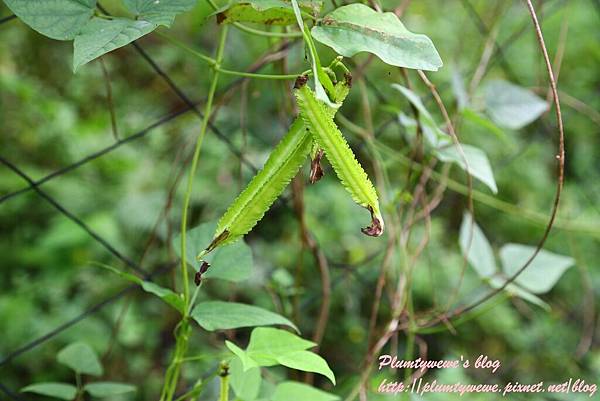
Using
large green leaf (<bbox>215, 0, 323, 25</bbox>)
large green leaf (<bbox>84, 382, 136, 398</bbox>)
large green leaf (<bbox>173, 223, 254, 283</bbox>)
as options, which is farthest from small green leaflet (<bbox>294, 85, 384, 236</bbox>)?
large green leaf (<bbox>84, 382, 136, 398</bbox>)

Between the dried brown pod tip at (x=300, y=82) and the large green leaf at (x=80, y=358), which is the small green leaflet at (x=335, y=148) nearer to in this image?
the dried brown pod tip at (x=300, y=82)

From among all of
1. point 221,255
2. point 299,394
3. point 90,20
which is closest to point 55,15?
point 90,20

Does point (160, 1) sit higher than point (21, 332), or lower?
higher

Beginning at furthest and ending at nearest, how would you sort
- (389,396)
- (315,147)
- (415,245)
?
(415,245) < (389,396) < (315,147)

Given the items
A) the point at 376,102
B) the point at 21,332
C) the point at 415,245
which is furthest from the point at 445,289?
the point at 21,332

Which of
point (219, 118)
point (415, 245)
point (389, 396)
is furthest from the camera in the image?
point (219, 118)

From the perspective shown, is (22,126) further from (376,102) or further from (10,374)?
(376,102)

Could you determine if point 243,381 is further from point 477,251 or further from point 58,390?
point 477,251
